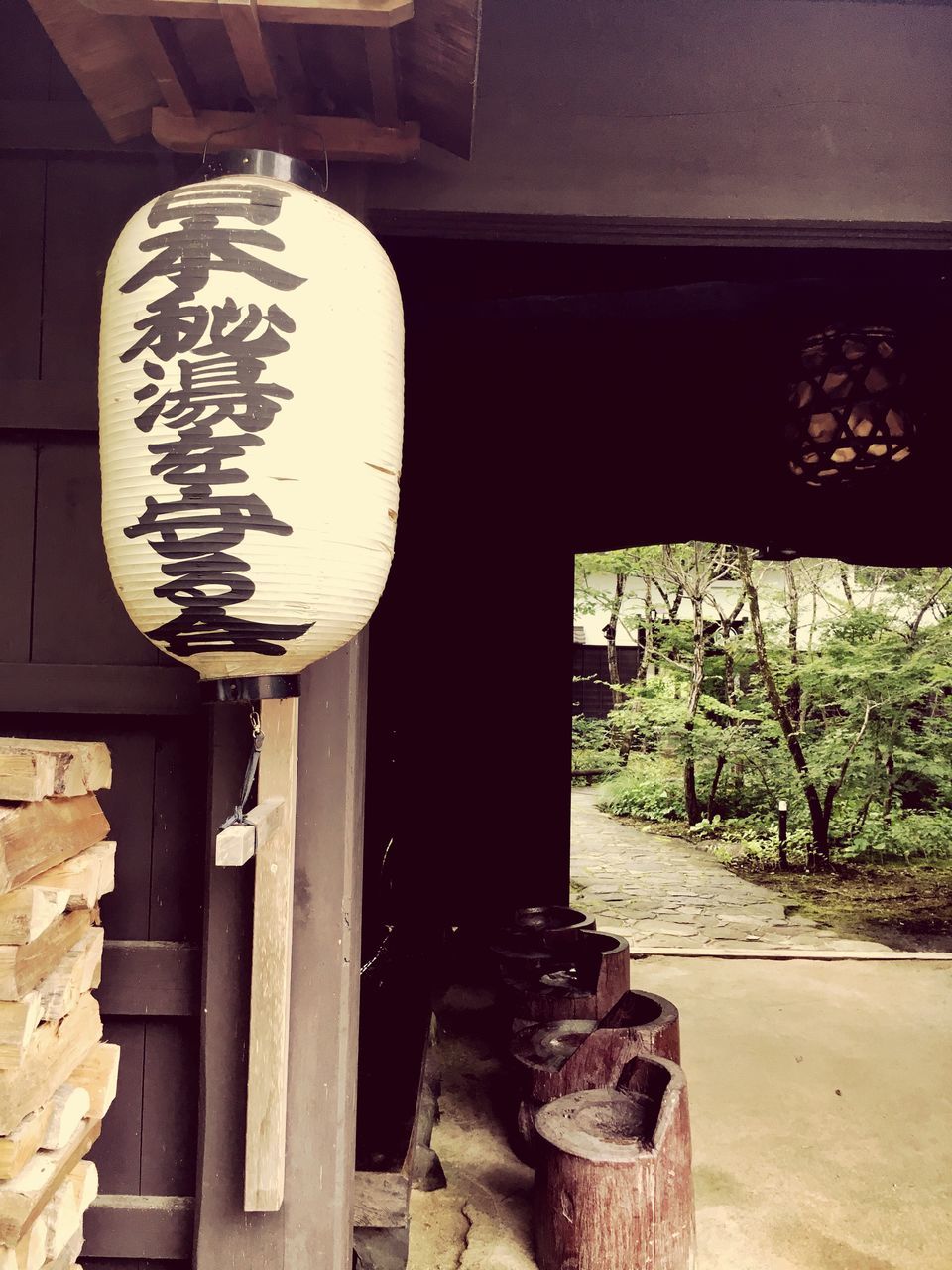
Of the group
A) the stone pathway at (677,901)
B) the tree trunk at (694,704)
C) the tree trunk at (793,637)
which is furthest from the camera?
the tree trunk at (694,704)

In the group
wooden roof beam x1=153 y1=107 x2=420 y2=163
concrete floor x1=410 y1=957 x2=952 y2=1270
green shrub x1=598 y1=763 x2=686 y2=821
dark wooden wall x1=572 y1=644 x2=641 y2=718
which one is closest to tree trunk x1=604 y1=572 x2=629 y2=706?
dark wooden wall x1=572 y1=644 x2=641 y2=718

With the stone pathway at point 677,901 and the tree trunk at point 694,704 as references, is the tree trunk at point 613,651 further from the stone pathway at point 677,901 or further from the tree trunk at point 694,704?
the stone pathway at point 677,901

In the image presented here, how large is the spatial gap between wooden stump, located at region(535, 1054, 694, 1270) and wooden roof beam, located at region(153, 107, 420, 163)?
288 centimetres

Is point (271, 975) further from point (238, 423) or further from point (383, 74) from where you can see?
point (383, 74)

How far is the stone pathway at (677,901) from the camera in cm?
761

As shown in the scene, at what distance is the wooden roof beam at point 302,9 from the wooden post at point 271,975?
1.42 meters

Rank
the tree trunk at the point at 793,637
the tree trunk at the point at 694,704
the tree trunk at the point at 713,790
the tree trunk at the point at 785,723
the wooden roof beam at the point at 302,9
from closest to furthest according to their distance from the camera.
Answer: the wooden roof beam at the point at 302,9, the tree trunk at the point at 785,723, the tree trunk at the point at 793,637, the tree trunk at the point at 694,704, the tree trunk at the point at 713,790

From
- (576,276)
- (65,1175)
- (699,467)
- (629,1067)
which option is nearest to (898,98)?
(576,276)

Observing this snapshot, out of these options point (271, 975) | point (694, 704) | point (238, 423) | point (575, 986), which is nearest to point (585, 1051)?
point (575, 986)

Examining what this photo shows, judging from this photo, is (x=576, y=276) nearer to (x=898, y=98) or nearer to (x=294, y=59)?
(x=898, y=98)

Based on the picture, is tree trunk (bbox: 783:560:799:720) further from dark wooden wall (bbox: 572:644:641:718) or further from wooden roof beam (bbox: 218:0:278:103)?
wooden roof beam (bbox: 218:0:278:103)

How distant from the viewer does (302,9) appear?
1.56 metres

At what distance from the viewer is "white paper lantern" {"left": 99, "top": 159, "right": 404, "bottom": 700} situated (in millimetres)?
1430

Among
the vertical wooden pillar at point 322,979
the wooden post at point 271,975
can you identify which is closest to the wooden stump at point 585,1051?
the vertical wooden pillar at point 322,979
